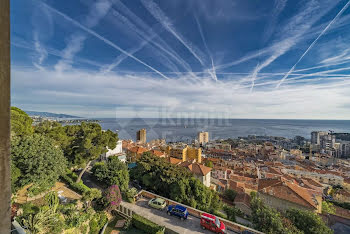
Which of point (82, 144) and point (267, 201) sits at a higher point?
point (82, 144)

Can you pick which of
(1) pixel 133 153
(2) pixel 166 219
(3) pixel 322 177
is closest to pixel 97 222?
(2) pixel 166 219

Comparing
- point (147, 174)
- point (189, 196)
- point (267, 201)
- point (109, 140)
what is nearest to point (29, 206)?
point (109, 140)

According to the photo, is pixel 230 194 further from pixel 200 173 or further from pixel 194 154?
pixel 194 154

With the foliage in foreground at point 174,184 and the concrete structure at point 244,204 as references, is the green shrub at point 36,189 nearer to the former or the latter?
the foliage in foreground at point 174,184

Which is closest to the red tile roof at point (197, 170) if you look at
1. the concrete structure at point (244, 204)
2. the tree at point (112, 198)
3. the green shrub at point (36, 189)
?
the concrete structure at point (244, 204)

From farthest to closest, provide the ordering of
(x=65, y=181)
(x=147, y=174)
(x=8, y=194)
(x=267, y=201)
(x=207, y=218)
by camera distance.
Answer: (x=267, y=201) → (x=147, y=174) → (x=65, y=181) → (x=207, y=218) → (x=8, y=194)

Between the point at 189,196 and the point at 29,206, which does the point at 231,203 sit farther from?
the point at 29,206
